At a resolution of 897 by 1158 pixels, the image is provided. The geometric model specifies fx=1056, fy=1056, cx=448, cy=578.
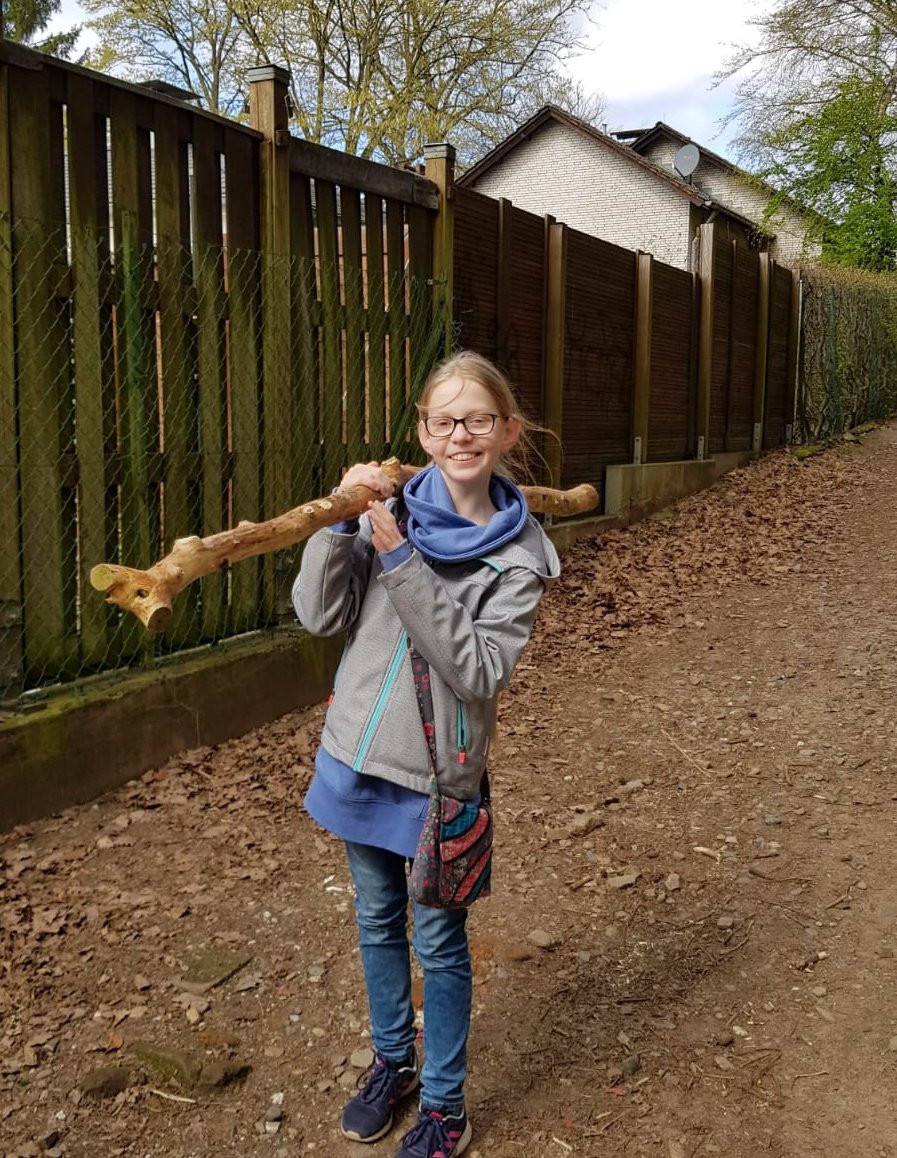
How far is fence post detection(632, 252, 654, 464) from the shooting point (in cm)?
975

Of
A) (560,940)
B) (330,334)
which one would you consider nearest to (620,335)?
(330,334)

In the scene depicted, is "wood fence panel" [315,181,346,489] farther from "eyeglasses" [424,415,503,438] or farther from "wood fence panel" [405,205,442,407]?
"eyeglasses" [424,415,503,438]

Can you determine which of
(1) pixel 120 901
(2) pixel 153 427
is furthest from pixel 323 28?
(1) pixel 120 901

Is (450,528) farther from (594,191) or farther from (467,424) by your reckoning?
(594,191)

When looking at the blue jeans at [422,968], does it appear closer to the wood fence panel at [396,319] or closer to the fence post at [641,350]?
the wood fence panel at [396,319]

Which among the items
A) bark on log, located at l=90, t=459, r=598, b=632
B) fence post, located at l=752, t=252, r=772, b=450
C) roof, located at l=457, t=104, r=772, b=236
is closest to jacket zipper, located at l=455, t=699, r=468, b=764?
bark on log, located at l=90, t=459, r=598, b=632

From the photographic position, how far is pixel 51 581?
162 inches

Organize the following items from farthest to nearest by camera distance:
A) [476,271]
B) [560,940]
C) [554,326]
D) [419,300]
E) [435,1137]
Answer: [554,326] → [476,271] → [419,300] → [560,940] → [435,1137]

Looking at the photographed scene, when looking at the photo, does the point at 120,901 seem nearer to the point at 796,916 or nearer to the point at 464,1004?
the point at 464,1004

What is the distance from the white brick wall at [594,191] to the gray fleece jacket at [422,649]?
2710 centimetres

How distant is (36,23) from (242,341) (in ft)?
99.9

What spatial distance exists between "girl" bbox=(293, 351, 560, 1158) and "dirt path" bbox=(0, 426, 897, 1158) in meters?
0.45

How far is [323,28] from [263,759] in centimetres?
2434

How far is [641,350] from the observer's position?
32.1ft
